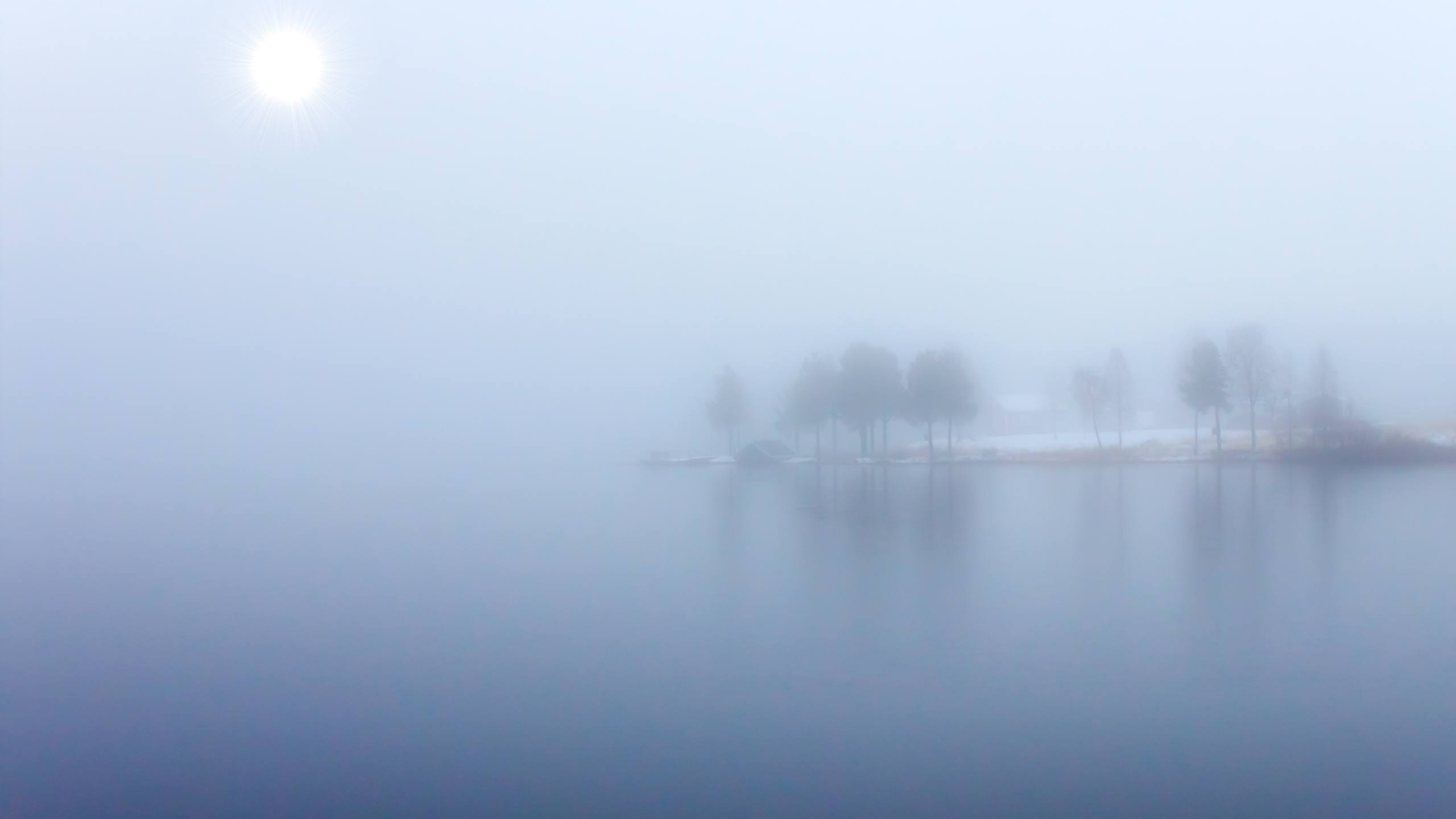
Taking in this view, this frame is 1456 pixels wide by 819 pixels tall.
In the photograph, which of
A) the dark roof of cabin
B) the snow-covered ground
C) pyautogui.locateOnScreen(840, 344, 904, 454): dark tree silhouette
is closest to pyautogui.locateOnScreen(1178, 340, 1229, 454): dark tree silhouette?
the snow-covered ground

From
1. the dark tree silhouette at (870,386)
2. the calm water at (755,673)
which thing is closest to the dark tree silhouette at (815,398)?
the dark tree silhouette at (870,386)

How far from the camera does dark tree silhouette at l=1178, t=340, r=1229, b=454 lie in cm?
2927

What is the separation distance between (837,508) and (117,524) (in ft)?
45.9

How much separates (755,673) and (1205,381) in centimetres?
2608

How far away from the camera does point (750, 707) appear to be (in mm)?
6492

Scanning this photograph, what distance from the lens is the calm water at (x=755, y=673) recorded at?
17.2ft

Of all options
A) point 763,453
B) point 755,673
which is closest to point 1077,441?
point 763,453

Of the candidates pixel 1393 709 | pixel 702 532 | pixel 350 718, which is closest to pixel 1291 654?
pixel 1393 709

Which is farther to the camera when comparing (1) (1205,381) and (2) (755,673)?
(1) (1205,381)

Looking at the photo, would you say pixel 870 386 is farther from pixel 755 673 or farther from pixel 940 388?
pixel 755 673

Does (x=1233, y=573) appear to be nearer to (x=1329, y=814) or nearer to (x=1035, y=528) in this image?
(x=1035, y=528)

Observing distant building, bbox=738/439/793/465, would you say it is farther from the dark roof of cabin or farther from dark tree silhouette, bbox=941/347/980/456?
dark tree silhouette, bbox=941/347/980/456

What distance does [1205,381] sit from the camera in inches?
1155

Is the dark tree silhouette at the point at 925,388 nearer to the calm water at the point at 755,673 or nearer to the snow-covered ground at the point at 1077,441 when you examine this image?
the snow-covered ground at the point at 1077,441
